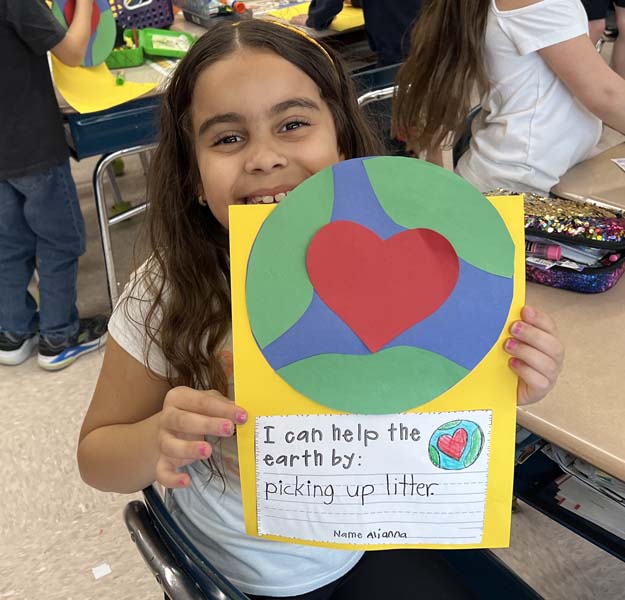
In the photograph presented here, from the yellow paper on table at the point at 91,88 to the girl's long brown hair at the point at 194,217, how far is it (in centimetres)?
102

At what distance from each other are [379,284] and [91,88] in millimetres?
1562

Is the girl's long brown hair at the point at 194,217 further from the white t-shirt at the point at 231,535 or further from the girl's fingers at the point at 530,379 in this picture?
the girl's fingers at the point at 530,379

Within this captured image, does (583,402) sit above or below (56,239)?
above

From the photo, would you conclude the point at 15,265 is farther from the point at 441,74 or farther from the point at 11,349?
the point at 441,74

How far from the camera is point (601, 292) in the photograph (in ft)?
3.17

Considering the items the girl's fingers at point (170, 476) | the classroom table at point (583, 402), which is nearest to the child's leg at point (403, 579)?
the classroom table at point (583, 402)

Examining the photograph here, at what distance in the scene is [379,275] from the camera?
23.3 inches

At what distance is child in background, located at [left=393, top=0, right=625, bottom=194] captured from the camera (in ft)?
4.35

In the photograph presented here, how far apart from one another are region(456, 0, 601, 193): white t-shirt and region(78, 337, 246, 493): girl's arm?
2.91 ft

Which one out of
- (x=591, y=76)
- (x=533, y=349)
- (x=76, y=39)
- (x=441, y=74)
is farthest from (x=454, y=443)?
(x=76, y=39)

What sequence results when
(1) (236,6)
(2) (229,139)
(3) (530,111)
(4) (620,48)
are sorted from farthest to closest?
(4) (620,48) < (1) (236,6) < (3) (530,111) < (2) (229,139)

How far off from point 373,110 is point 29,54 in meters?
0.91

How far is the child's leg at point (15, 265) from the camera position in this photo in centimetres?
191

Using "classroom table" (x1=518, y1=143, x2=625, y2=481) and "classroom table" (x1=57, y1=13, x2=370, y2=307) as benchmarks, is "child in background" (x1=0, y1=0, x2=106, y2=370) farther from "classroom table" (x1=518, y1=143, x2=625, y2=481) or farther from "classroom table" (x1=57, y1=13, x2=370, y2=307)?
"classroom table" (x1=518, y1=143, x2=625, y2=481)
